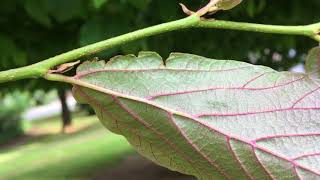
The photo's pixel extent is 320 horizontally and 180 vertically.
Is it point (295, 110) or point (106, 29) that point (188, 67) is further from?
point (106, 29)

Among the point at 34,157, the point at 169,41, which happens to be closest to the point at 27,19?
the point at 169,41

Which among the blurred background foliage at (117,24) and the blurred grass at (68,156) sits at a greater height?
the blurred background foliage at (117,24)

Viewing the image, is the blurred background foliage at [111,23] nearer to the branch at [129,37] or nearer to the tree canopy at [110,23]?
the tree canopy at [110,23]

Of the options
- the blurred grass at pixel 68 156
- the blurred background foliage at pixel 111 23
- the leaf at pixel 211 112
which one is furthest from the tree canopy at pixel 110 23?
the blurred grass at pixel 68 156

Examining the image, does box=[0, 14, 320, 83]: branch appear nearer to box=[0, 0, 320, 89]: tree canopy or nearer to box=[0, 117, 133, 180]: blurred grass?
box=[0, 0, 320, 89]: tree canopy

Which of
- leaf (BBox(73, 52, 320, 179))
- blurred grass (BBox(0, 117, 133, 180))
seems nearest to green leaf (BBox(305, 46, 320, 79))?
leaf (BBox(73, 52, 320, 179))

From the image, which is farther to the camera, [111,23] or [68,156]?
[68,156]

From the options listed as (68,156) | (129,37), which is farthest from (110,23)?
(68,156)

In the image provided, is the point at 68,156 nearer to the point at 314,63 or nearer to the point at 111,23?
the point at 111,23
